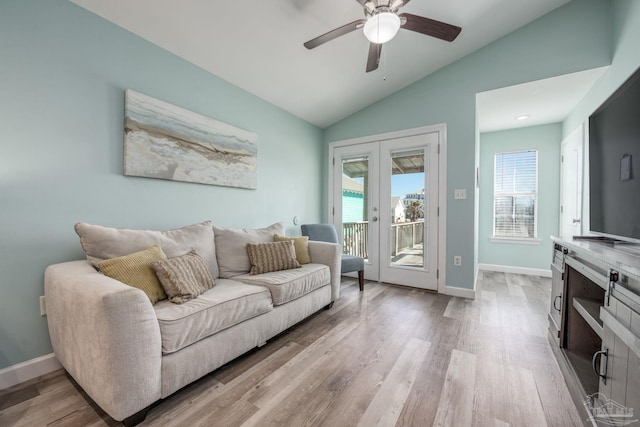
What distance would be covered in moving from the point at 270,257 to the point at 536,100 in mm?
3661

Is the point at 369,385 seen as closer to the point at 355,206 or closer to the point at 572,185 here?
the point at 355,206

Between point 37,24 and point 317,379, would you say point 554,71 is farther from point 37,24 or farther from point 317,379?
point 37,24

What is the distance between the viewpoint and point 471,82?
10.1ft

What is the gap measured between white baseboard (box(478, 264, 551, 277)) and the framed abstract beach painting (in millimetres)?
4176

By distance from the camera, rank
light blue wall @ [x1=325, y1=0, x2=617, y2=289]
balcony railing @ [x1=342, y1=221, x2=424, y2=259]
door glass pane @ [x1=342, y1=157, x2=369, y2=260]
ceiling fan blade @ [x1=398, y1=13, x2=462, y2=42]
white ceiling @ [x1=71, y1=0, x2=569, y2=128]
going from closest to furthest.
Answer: ceiling fan blade @ [x1=398, y1=13, x2=462, y2=42]
white ceiling @ [x1=71, y1=0, x2=569, y2=128]
light blue wall @ [x1=325, y1=0, x2=617, y2=289]
balcony railing @ [x1=342, y1=221, x2=424, y2=259]
door glass pane @ [x1=342, y1=157, x2=369, y2=260]

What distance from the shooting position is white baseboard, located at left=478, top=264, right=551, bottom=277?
4078 mm

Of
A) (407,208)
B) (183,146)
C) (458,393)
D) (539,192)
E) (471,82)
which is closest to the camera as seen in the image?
(458,393)

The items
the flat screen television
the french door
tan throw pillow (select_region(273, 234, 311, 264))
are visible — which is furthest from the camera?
the french door

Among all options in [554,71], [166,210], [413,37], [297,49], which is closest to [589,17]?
[554,71]

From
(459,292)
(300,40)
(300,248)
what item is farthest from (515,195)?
(300,40)

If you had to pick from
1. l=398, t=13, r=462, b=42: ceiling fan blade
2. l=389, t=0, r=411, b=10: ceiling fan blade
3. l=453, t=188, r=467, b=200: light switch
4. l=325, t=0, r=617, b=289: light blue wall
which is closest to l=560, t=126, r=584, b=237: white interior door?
l=325, t=0, r=617, b=289: light blue wall

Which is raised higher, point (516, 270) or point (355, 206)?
point (355, 206)

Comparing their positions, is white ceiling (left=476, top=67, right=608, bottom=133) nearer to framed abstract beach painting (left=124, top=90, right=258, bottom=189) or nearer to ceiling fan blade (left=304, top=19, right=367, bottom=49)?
ceiling fan blade (left=304, top=19, right=367, bottom=49)

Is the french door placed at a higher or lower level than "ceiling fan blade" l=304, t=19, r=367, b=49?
lower
